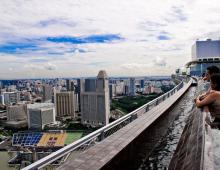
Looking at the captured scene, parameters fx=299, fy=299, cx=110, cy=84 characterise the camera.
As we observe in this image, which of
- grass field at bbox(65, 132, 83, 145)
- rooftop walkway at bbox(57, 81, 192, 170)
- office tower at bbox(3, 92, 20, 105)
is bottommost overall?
grass field at bbox(65, 132, 83, 145)

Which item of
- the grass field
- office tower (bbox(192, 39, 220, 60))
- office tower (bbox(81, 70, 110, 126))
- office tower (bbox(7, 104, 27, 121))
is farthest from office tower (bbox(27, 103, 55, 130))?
office tower (bbox(192, 39, 220, 60))

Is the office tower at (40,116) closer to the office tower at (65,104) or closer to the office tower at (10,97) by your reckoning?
the office tower at (65,104)

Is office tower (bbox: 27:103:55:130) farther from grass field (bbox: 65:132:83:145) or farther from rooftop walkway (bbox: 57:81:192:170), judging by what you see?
rooftop walkway (bbox: 57:81:192:170)

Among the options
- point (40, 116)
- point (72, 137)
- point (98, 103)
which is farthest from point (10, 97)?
point (72, 137)

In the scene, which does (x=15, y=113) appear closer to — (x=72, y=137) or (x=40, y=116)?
(x=40, y=116)

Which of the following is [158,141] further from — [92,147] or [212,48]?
[212,48]

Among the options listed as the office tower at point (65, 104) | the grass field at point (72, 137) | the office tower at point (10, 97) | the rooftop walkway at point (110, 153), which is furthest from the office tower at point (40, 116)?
the rooftop walkway at point (110, 153)
